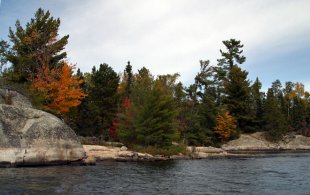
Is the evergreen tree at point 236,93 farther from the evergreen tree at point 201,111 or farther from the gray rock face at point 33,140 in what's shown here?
the gray rock face at point 33,140

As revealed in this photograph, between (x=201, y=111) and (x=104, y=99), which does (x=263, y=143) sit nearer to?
(x=201, y=111)

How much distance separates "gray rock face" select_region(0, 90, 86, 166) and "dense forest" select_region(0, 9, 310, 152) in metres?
8.55

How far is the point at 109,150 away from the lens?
41938 millimetres

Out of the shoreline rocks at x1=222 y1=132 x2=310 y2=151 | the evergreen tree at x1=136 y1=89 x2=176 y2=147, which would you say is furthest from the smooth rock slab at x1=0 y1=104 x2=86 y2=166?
the shoreline rocks at x1=222 y1=132 x2=310 y2=151

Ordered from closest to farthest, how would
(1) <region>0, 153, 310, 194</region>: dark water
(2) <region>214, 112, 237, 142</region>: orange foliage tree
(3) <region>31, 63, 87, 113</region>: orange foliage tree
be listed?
(1) <region>0, 153, 310, 194</region>: dark water, (3) <region>31, 63, 87, 113</region>: orange foliage tree, (2) <region>214, 112, 237, 142</region>: orange foliage tree

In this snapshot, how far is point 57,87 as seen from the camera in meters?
43.7

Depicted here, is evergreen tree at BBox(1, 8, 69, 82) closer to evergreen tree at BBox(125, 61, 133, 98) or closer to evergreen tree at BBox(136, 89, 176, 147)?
evergreen tree at BBox(136, 89, 176, 147)

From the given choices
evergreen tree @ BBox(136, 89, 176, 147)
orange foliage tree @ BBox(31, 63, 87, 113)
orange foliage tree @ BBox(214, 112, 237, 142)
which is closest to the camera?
orange foliage tree @ BBox(31, 63, 87, 113)

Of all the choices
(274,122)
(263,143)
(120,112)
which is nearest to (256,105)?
(274,122)

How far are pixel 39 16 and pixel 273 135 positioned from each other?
57.6 meters

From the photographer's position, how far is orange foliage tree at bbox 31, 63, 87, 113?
43.2 metres

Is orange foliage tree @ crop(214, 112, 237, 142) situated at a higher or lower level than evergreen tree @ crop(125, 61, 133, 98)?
lower

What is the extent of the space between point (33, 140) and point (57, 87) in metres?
15.6

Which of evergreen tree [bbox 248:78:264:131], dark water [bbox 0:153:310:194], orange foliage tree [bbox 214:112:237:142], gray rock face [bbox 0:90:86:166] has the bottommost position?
dark water [bbox 0:153:310:194]
